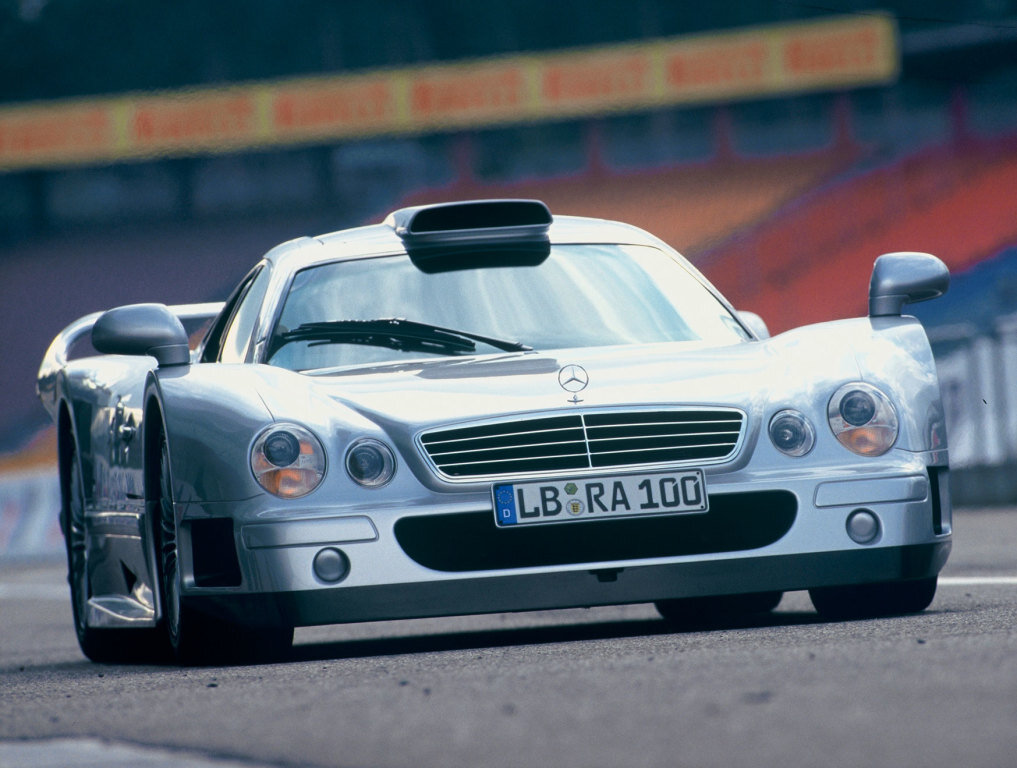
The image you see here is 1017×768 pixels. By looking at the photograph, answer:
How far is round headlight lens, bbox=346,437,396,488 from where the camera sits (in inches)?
209

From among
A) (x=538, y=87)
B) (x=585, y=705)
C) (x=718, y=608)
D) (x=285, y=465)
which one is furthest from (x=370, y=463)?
(x=538, y=87)

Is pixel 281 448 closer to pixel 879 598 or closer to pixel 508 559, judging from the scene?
pixel 508 559

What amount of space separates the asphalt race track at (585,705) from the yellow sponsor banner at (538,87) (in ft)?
92.6

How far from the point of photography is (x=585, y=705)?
3.69m

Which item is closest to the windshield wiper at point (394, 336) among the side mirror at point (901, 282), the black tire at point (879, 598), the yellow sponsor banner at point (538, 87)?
the side mirror at point (901, 282)

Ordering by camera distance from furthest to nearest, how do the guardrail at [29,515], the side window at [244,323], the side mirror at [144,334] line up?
the guardrail at [29,515]
the side window at [244,323]
the side mirror at [144,334]

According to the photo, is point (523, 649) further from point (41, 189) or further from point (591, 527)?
point (41, 189)

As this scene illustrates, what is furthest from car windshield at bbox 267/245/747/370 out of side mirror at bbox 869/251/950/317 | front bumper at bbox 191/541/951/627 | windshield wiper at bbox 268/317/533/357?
front bumper at bbox 191/541/951/627

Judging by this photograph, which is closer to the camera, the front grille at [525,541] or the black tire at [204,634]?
the front grille at [525,541]

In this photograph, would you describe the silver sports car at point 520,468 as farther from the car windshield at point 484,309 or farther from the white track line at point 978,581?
the white track line at point 978,581

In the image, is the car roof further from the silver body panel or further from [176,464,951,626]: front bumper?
[176,464,951,626]: front bumper

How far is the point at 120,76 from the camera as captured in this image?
38750 millimetres

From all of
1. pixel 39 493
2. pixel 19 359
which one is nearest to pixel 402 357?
pixel 39 493

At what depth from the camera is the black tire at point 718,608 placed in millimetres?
7137
